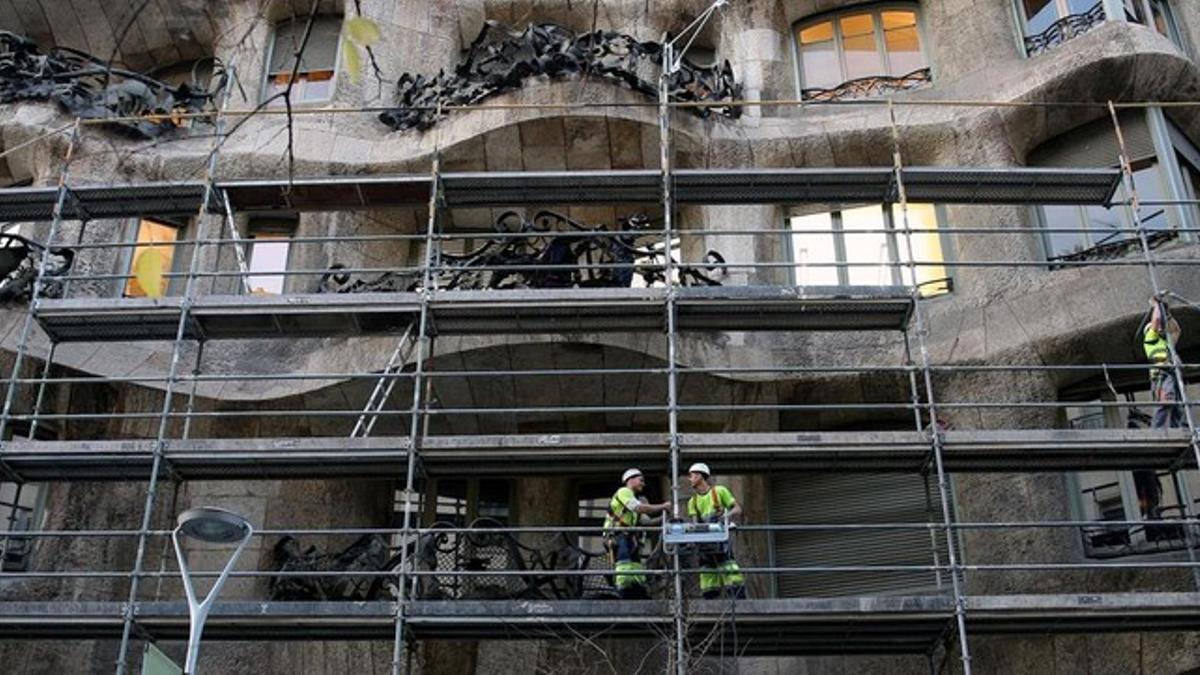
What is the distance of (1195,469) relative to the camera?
1422cm

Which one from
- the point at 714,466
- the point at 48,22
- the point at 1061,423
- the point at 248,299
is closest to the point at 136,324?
the point at 248,299

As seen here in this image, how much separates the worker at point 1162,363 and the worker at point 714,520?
475cm

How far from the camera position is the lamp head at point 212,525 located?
10.0 metres

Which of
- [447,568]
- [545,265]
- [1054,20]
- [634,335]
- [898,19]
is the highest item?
[898,19]

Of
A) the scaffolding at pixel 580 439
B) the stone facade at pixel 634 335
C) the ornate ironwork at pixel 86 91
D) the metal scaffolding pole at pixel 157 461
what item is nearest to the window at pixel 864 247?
the stone facade at pixel 634 335

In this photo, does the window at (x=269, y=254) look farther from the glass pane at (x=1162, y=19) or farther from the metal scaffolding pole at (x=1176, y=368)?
the glass pane at (x=1162, y=19)

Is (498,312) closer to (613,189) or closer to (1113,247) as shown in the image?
(613,189)

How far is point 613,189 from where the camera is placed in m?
15.9

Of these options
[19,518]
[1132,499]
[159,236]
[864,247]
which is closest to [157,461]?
[19,518]

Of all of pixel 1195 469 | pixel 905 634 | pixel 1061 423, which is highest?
pixel 1061 423

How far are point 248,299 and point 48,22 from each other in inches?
384

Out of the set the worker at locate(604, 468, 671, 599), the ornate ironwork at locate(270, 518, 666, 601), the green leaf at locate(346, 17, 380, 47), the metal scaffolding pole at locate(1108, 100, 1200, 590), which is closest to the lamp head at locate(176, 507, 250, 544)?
the ornate ironwork at locate(270, 518, 666, 601)

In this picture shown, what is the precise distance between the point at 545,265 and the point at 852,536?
5.09 metres

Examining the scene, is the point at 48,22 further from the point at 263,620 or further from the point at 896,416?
the point at 896,416
